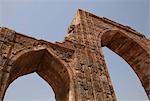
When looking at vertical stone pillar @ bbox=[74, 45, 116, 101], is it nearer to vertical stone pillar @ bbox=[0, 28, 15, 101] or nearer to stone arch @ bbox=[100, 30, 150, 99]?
vertical stone pillar @ bbox=[0, 28, 15, 101]

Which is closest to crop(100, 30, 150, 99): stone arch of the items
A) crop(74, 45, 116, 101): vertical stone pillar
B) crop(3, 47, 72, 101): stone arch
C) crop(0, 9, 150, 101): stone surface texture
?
crop(0, 9, 150, 101): stone surface texture

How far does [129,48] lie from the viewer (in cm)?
1123

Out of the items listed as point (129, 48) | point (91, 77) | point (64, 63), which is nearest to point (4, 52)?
point (64, 63)

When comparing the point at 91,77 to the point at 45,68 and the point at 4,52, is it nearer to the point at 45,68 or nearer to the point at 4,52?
the point at 45,68

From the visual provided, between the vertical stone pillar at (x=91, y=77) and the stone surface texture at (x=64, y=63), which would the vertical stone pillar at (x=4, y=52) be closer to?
the stone surface texture at (x=64, y=63)

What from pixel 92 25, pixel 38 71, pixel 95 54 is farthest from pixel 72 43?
pixel 92 25

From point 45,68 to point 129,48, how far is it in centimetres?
482

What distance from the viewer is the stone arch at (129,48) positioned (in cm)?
1068

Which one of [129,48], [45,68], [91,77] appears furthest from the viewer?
[129,48]

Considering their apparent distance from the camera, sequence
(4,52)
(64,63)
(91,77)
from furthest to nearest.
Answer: (64,63) < (91,77) < (4,52)

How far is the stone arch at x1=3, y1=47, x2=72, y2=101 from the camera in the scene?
7.21 meters

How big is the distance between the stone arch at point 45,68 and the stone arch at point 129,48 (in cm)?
360

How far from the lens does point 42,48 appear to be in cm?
754

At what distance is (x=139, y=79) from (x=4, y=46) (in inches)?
242
